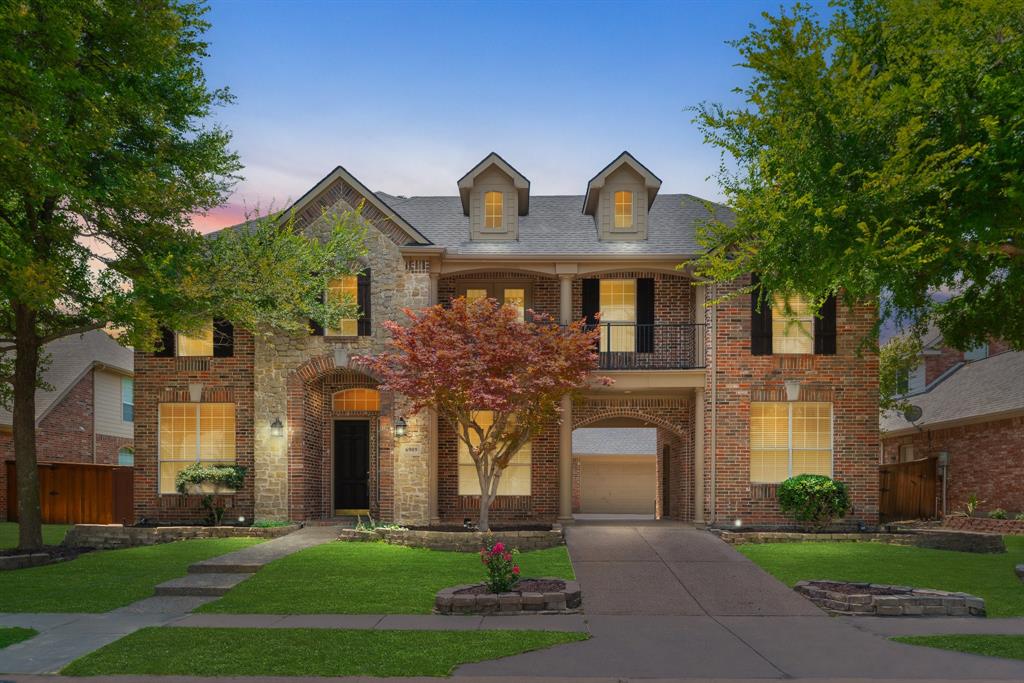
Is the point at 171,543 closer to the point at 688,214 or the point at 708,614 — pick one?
the point at 708,614

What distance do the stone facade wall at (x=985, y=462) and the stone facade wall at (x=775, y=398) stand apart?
5761mm

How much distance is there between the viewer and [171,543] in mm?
18969

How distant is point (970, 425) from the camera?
26.2 m

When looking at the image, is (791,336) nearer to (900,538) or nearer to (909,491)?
(900,538)

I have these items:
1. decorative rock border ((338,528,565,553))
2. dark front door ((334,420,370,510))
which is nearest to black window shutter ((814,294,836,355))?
decorative rock border ((338,528,565,553))

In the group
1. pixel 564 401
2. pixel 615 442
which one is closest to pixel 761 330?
pixel 564 401

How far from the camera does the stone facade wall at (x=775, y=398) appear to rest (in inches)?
824

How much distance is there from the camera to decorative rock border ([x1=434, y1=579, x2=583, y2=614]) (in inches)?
456

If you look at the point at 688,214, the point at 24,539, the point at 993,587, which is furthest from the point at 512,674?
the point at 688,214

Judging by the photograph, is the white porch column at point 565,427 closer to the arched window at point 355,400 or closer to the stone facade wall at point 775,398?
the stone facade wall at point 775,398

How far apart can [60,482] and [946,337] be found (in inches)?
900

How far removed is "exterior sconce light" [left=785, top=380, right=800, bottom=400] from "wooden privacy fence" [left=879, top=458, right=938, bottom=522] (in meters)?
8.02

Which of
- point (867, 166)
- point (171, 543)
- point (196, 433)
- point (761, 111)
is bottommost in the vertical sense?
point (171, 543)

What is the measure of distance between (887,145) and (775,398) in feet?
27.9
